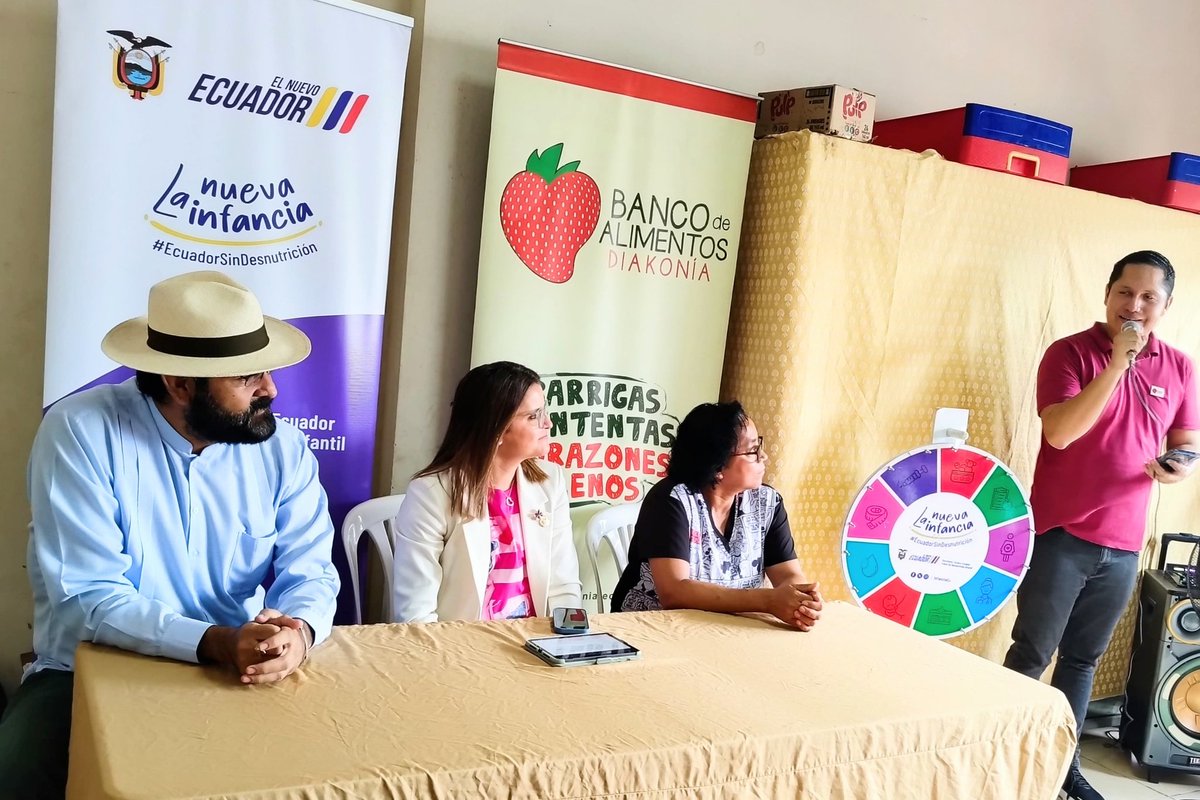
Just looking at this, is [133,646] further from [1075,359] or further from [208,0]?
[1075,359]

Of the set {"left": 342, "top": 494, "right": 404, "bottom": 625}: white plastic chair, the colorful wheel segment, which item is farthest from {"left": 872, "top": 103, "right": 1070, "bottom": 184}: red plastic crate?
{"left": 342, "top": 494, "right": 404, "bottom": 625}: white plastic chair

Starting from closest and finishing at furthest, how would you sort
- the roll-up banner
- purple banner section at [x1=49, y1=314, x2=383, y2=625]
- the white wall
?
1. the white wall
2. purple banner section at [x1=49, y1=314, x2=383, y2=625]
3. the roll-up banner

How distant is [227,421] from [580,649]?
2.57 ft

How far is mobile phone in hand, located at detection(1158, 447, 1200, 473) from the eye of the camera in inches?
121

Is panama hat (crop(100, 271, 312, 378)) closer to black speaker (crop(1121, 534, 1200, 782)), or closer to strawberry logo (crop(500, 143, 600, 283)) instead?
strawberry logo (crop(500, 143, 600, 283))

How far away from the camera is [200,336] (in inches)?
68.7

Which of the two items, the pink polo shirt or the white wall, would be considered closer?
the white wall

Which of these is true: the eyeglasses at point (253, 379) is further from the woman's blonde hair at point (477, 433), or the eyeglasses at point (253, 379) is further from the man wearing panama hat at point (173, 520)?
the woman's blonde hair at point (477, 433)

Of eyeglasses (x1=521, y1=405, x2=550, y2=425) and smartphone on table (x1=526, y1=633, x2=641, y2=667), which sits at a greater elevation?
eyeglasses (x1=521, y1=405, x2=550, y2=425)

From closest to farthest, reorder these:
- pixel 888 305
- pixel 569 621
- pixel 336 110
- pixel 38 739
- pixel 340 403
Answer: pixel 38 739 < pixel 569 621 < pixel 336 110 < pixel 340 403 < pixel 888 305

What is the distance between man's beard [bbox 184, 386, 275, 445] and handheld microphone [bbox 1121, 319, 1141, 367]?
255cm

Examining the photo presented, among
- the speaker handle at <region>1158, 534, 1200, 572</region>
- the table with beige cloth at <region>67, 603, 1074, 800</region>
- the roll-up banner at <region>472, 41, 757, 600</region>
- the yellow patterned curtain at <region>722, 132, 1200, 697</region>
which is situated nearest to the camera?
the table with beige cloth at <region>67, 603, 1074, 800</region>

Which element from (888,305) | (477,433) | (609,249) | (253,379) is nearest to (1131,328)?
(888,305)

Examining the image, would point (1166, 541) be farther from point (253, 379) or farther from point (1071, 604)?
point (253, 379)
